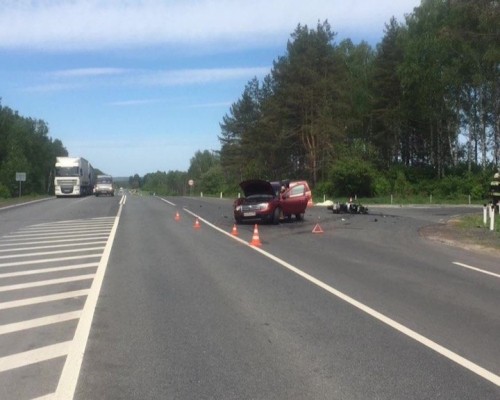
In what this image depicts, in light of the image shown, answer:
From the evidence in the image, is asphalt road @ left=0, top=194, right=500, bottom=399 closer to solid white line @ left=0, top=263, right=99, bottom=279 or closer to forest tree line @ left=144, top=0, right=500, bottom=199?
solid white line @ left=0, top=263, right=99, bottom=279

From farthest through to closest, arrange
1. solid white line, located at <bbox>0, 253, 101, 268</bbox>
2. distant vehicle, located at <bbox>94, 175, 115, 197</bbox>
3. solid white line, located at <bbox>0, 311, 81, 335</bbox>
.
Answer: distant vehicle, located at <bbox>94, 175, 115, 197</bbox>, solid white line, located at <bbox>0, 253, 101, 268</bbox>, solid white line, located at <bbox>0, 311, 81, 335</bbox>

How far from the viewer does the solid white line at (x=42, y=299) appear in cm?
887

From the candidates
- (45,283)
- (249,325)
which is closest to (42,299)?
(45,283)

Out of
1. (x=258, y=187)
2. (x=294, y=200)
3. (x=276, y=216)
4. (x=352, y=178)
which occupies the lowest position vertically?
(x=276, y=216)

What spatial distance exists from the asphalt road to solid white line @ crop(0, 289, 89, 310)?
0.14 ft

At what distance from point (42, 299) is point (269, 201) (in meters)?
16.2

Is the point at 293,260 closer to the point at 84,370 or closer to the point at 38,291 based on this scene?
the point at 38,291

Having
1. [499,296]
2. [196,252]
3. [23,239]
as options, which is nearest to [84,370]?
[499,296]

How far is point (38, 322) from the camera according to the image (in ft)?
25.5

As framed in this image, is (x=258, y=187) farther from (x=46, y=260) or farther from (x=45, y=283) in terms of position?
(x=45, y=283)

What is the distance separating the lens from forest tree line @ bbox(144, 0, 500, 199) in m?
51.7

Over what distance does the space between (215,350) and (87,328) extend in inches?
72.7

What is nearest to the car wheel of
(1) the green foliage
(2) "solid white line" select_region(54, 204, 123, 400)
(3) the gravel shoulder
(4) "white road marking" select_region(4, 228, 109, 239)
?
(3) the gravel shoulder

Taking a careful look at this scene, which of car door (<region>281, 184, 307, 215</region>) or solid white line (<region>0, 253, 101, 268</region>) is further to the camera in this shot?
→ car door (<region>281, 184, 307, 215</region>)
